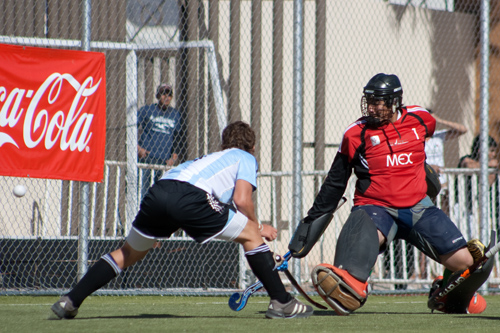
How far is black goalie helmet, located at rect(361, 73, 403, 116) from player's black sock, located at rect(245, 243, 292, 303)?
4.14 feet

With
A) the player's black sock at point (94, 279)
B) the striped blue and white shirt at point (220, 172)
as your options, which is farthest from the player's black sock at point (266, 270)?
the player's black sock at point (94, 279)

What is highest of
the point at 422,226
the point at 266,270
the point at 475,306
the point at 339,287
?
the point at 422,226

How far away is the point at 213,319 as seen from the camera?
16.7 ft

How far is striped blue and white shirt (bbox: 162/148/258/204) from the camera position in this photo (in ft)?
16.5

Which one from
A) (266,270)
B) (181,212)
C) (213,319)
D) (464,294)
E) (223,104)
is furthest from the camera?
(223,104)

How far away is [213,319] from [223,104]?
15.6 feet

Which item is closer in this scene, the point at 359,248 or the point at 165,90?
the point at 359,248

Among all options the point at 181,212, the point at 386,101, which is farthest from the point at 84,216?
the point at 386,101

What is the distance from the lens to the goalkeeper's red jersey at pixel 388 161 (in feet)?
17.6

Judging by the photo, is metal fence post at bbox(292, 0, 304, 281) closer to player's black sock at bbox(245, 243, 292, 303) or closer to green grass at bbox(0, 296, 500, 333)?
green grass at bbox(0, 296, 500, 333)

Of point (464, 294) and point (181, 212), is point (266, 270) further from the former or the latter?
point (464, 294)

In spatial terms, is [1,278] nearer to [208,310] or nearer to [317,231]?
[208,310]

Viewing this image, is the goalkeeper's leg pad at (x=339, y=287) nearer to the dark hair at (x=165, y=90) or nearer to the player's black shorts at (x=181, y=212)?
the player's black shorts at (x=181, y=212)

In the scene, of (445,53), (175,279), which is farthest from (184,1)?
(445,53)
